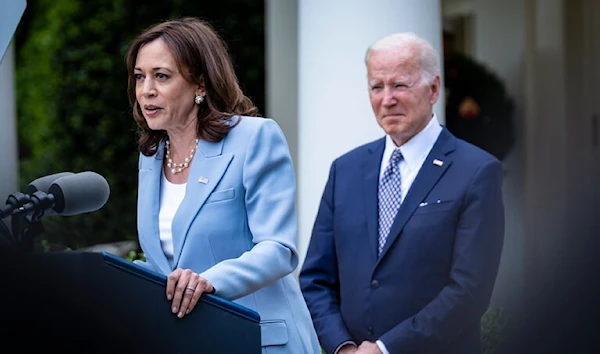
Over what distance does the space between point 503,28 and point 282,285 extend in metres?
6.36

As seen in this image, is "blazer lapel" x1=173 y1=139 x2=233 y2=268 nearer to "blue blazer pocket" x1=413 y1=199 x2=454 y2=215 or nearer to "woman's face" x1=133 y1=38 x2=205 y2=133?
"woman's face" x1=133 y1=38 x2=205 y2=133

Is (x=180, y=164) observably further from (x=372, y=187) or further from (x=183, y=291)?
(x=372, y=187)

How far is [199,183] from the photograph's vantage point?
7.61ft

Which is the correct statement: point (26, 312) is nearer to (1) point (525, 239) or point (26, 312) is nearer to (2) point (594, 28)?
(1) point (525, 239)

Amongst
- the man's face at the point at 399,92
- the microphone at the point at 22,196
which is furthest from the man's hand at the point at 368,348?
the microphone at the point at 22,196

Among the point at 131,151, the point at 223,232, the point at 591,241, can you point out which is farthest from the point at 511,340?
the point at 131,151

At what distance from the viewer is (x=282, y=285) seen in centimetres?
236

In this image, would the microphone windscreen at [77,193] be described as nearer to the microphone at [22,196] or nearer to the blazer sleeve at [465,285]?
the microphone at [22,196]

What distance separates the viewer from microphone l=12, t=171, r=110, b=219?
5.92ft

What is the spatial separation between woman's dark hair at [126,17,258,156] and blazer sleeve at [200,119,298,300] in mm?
118

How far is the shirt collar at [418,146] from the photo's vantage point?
10.4ft

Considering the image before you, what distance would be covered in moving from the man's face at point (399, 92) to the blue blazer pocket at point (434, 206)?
267mm

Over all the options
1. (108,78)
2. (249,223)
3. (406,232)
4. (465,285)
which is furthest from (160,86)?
(108,78)

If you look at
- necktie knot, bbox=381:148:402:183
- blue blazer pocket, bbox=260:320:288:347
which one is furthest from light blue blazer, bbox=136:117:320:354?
necktie knot, bbox=381:148:402:183
